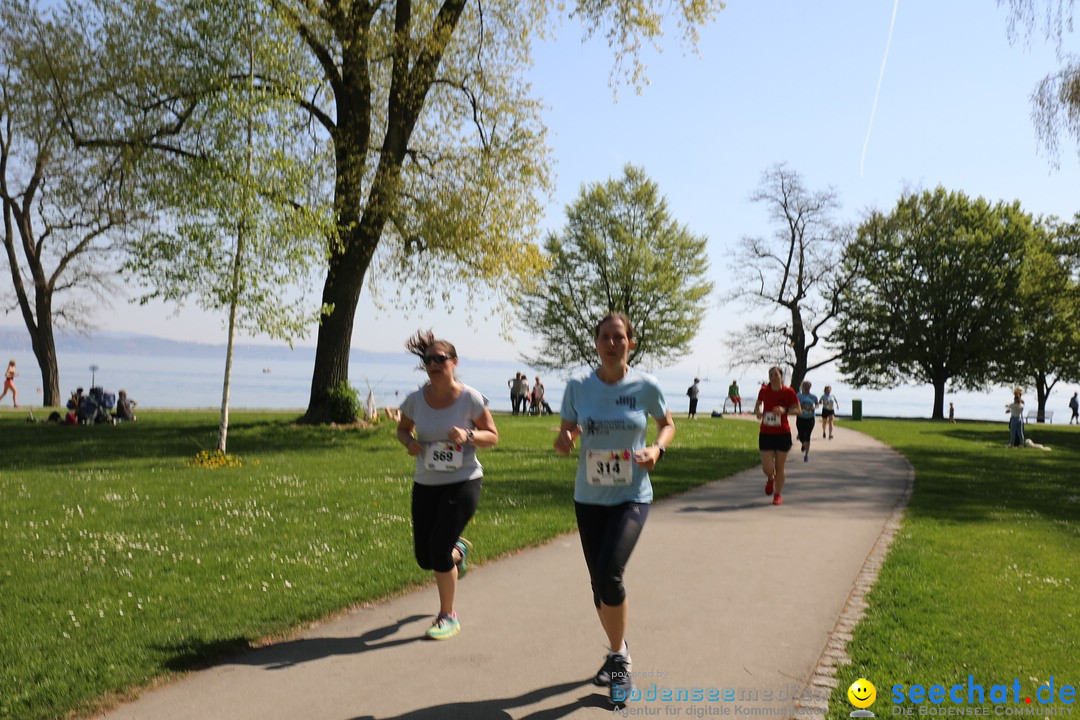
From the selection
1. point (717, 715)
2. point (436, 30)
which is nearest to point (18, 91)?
point (436, 30)

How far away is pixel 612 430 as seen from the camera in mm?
4809

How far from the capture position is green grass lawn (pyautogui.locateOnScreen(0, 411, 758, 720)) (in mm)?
5105

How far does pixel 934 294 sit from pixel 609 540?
5240cm

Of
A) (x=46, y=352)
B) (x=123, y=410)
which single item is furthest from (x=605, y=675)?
(x=46, y=352)

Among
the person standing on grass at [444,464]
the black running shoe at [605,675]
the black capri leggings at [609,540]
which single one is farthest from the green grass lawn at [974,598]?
the person standing on grass at [444,464]

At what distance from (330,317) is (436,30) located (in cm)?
734

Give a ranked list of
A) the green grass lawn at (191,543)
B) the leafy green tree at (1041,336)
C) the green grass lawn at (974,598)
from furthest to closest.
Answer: the leafy green tree at (1041,336) < the green grass lawn at (191,543) < the green grass lawn at (974,598)

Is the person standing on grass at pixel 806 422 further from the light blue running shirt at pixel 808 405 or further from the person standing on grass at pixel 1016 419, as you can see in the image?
the person standing on grass at pixel 1016 419

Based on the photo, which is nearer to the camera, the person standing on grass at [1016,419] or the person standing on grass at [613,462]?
the person standing on grass at [613,462]

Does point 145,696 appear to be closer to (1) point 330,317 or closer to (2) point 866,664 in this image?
(2) point 866,664

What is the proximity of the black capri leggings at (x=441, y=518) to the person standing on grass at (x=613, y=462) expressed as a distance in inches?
37.5

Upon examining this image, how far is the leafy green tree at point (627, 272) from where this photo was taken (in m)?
49.1

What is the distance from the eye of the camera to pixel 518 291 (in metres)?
22.9
